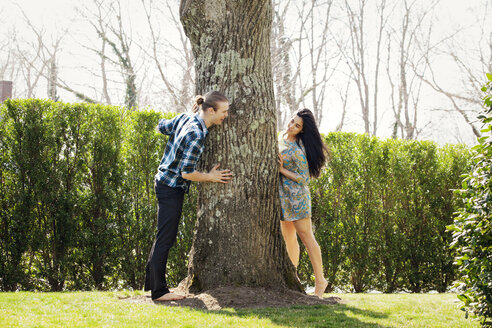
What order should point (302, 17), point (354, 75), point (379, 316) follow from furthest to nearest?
point (354, 75), point (302, 17), point (379, 316)

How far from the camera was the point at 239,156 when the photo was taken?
473 centimetres

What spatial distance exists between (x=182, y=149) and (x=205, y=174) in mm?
338

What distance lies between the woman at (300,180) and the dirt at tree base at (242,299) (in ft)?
2.33

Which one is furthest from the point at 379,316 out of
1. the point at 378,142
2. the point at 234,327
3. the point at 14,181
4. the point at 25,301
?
the point at 14,181

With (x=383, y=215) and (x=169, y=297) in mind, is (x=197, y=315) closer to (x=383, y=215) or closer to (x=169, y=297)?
(x=169, y=297)

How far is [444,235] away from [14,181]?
23.1 feet

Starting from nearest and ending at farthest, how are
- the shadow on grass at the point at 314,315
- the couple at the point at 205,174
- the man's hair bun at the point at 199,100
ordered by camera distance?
the shadow on grass at the point at 314,315
the couple at the point at 205,174
the man's hair bun at the point at 199,100

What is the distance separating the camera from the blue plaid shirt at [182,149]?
4.29 m

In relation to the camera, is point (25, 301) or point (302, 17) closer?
point (25, 301)

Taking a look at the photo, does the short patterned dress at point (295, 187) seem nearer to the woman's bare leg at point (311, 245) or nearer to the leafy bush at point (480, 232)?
the woman's bare leg at point (311, 245)

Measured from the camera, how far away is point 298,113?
17.7 feet

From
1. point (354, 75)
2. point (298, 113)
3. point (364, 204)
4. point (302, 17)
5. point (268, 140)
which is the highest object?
point (302, 17)

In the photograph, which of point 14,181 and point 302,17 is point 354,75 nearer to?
point 302,17

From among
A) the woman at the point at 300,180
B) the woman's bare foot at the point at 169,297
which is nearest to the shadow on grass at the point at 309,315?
the woman's bare foot at the point at 169,297
